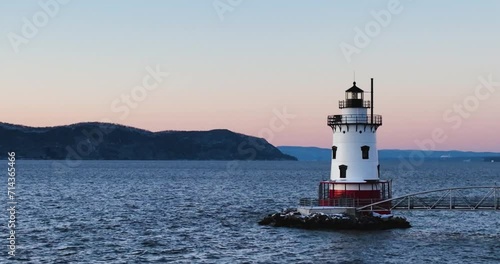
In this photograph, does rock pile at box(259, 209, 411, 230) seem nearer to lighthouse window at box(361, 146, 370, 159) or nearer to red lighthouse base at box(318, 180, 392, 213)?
red lighthouse base at box(318, 180, 392, 213)

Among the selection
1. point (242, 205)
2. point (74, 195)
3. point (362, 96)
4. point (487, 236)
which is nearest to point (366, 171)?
point (362, 96)

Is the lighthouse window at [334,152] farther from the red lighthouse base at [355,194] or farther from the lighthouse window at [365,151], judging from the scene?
the lighthouse window at [365,151]

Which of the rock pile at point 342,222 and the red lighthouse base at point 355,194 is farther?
the red lighthouse base at point 355,194

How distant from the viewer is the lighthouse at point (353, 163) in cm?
5128

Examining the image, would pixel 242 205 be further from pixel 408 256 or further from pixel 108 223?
pixel 408 256

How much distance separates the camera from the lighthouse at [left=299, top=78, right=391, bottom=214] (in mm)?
51281

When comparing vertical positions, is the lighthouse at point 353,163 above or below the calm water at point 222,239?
above

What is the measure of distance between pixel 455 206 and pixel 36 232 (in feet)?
94.2

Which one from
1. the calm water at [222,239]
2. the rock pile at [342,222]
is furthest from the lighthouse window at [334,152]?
the calm water at [222,239]

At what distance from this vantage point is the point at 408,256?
4112cm

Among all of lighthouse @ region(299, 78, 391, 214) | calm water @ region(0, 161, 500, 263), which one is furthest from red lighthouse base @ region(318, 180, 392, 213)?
calm water @ region(0, 161, 500, 263)

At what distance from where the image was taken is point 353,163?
5159cm

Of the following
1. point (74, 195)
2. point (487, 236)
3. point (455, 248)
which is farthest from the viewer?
point (74, 195)

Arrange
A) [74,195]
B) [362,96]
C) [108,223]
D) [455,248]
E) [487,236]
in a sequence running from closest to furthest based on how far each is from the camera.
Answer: [455,248] → [487,236] → [362,96] → [108,223] → [74,195]
